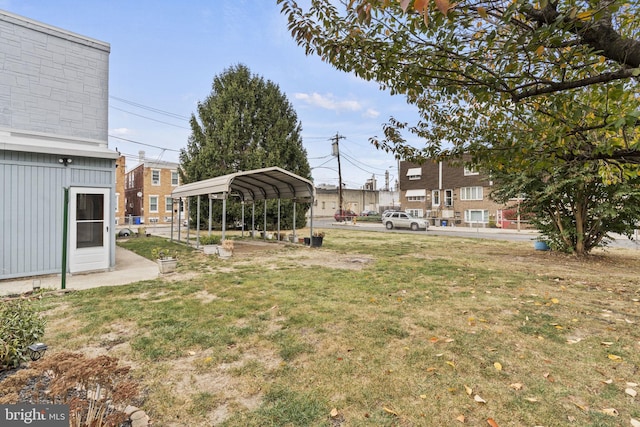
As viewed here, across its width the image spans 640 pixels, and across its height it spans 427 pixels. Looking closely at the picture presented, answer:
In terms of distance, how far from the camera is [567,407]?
2.84 m

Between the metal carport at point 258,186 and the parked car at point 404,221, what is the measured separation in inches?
646

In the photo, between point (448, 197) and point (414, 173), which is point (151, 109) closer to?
point (414, 173)

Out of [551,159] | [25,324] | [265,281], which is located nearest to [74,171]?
[265,281]

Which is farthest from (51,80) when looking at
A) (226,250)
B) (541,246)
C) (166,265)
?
(541,246)

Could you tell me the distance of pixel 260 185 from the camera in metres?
16.9

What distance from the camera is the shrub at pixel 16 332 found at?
10.2ft

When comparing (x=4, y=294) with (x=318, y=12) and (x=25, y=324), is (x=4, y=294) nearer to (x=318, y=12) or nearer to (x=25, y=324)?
(x=25, y=324)

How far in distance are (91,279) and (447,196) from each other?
37.6 meters

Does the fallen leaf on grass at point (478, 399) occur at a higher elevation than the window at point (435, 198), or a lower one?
lower

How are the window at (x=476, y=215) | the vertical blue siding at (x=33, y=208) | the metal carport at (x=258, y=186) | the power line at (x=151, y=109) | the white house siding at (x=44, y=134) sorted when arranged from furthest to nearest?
the window at (x=476, y=215) < the power line at (x=151, y=109) < the metal carport at (x=258, y=186) < the white house siding at (x=44, y=134) < the vertical blue siding at (x=33, y=208)

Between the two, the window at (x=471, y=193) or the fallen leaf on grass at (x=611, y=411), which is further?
the window at (x=471, y=193)

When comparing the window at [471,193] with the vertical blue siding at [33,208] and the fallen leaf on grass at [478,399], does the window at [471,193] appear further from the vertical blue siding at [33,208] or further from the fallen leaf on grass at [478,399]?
the fallen leaf on grass at [478,399]

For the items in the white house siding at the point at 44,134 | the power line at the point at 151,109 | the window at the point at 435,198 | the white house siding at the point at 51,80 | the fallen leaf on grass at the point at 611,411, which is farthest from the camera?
the window at the point at 435,198

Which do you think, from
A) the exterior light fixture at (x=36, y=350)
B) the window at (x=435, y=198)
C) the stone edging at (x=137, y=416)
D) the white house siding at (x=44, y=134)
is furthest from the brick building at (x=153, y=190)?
the stone edging at (x=137, y=416)
